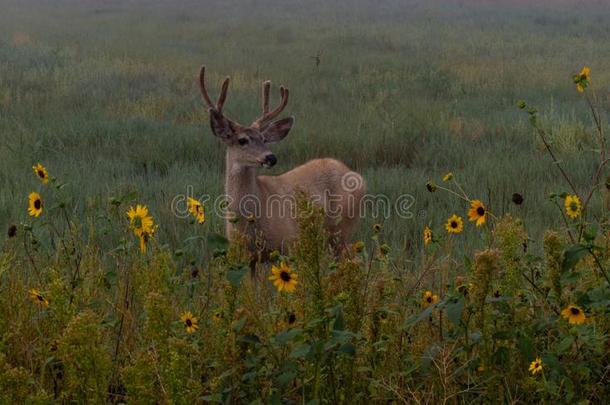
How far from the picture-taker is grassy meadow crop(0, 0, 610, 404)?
2668mm

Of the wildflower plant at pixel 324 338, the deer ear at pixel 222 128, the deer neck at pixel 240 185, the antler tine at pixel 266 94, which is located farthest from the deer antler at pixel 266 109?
the wildflower plant at pixel 324 338

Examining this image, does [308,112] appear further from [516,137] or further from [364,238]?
[364,238]

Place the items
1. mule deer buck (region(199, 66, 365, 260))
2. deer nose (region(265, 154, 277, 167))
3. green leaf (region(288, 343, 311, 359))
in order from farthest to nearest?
mule deer buck (region(199, 66, 365, 260)) → deer nose (region(265, 154, 277, 167)) → green leaf (region(288, 343, 311, 359))

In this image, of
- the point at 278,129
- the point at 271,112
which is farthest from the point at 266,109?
Answer: the point at 278,129

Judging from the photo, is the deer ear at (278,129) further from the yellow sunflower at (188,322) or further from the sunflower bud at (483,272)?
the sunflower bud at (483,272)

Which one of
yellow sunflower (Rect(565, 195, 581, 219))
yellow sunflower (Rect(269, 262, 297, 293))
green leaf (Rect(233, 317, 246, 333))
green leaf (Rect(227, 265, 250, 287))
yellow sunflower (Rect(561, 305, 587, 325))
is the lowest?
green leaf (Rect(233, 317, 246, 333))

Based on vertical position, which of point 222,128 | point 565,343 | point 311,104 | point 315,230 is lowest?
point 311,104

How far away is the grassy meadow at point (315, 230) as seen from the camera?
2.67 meters

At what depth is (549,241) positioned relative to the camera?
9.02 ft

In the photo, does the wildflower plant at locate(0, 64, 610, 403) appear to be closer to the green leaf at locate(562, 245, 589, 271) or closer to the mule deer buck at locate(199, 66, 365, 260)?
the green leaf at locate(562, 245, 589, 271)

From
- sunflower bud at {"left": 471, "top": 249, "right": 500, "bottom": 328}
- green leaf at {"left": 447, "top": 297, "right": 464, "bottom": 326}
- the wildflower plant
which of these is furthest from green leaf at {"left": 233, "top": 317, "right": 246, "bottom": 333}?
sunflower bud at {"left": 471, "top": 249, "right": 500, "bottom": 328}

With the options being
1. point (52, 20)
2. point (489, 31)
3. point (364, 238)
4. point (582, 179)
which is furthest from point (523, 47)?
point (52, 20)

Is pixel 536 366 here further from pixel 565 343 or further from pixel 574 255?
pixel 574 255

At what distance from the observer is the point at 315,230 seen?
243cm
